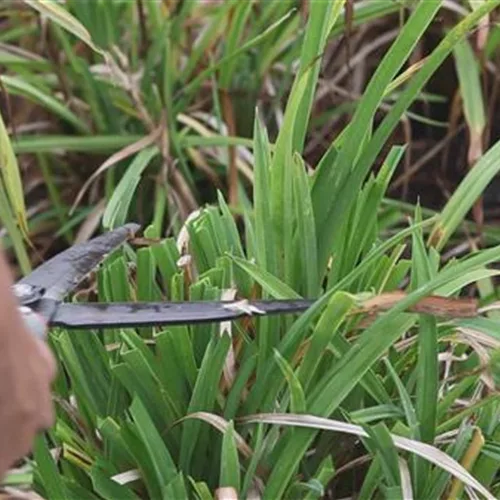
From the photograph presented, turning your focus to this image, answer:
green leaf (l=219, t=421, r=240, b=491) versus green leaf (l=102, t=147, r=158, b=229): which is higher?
green leaf (l=102, t=147, r=158, b=229)

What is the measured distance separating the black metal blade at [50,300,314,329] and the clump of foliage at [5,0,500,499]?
3.5 inches

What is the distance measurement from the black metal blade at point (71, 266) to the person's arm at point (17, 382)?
38 cm

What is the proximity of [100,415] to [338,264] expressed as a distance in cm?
24

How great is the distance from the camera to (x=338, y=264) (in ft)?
3.86

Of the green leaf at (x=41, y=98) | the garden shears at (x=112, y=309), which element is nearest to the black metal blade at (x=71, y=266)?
the garden shears at (x=112, y=309)

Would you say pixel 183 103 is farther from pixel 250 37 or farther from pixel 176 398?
pixel 176 398

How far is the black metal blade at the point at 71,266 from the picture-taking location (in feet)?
3.36

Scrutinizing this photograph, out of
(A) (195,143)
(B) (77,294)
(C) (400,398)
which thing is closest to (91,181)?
(A) (195,143)

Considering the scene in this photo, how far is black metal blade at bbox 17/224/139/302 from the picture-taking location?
1.02m

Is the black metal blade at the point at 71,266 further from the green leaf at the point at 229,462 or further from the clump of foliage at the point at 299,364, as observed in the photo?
the green leaf at the point at 229,462

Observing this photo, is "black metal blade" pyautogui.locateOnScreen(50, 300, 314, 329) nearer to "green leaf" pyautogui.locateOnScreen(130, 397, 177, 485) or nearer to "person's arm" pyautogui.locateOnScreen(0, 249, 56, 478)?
"green leaf" pyautogui.locateOnScreen(130, 397, 177, 485)

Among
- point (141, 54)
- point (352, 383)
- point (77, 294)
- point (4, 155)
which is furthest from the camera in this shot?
point (141, 54)

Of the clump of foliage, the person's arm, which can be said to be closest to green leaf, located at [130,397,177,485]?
the clump of foliage

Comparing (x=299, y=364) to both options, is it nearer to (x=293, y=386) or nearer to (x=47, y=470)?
(x=293, y=386)
